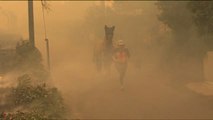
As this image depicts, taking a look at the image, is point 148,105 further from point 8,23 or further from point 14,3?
point 14,3

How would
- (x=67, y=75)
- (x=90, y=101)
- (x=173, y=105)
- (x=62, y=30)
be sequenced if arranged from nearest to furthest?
(x=173, y=105) < (x=90, y=101) < (x=67, y=75) < (x=62, y=30)

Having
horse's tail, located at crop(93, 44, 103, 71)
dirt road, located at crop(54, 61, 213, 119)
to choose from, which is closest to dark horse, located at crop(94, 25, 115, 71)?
horse's tail, located at crop(93, 44, 103, 71)

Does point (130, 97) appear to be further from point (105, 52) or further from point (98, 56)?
point (98, 56)

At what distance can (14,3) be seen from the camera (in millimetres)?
57938

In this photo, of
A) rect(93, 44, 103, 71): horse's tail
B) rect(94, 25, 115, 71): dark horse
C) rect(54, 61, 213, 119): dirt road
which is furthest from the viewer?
rect(93, 44, 103, 71): horse's tail

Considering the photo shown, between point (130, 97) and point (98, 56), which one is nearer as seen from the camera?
point (130, 97)

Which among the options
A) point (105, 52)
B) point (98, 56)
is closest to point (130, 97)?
point (105, 52)

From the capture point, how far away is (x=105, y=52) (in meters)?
18.2

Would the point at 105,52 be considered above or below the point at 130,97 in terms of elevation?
above

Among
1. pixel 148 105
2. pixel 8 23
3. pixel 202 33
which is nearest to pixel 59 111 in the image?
pixel 148 105

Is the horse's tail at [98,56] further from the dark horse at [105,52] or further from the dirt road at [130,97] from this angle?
the dirt road at [130,97]

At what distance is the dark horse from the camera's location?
17812 mm

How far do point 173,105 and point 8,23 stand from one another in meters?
22.6

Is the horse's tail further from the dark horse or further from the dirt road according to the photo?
the dirt road
